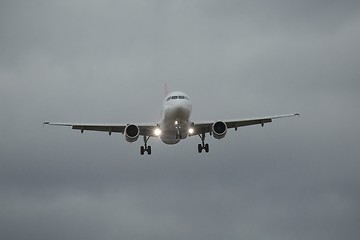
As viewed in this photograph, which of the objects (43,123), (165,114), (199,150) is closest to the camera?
(165,114)

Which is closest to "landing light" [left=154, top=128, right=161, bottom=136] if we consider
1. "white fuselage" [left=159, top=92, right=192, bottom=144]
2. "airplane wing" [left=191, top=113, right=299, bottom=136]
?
"white fuselage" [left=159, top=92, right=192, bottom=144]

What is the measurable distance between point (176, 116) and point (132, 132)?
5301mm

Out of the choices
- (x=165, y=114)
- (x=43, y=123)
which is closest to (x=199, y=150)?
(x=165, y=114)

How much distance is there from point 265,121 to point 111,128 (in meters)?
14.3

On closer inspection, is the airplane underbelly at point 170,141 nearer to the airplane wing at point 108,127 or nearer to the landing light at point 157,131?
the landing light at point 157,131

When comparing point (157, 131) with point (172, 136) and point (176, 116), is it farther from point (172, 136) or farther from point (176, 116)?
point (176, 116)

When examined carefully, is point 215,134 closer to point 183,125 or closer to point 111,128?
point 183,125

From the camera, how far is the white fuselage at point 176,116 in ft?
186

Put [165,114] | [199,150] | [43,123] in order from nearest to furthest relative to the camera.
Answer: [165,114], [43,123], [199,150]

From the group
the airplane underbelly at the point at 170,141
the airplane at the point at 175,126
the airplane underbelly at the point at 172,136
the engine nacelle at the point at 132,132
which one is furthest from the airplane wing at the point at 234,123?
the engine nacelle at the point at 132,132

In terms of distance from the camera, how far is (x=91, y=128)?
65.2 m

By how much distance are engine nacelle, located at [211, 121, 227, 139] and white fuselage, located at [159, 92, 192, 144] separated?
217 cm

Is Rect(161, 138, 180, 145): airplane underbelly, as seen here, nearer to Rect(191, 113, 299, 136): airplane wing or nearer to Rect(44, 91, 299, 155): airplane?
Rect(44, 91, 299, 155): airplane

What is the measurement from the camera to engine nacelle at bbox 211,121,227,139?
59612mm
